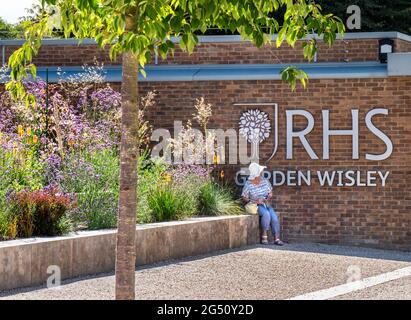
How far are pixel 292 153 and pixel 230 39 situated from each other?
100 inches

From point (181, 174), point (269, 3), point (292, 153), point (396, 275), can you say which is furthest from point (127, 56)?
point (292, 153)

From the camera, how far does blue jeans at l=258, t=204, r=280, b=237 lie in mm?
14398

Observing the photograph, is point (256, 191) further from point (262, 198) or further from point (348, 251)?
point (348, 251)

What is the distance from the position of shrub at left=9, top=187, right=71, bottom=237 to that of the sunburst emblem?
5.75 m

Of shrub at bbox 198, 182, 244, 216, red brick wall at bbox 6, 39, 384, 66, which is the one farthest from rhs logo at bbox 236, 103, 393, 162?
shrub at bbox 198, 182, 244, 216

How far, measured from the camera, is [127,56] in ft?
21.3

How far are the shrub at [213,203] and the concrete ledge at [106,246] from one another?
0.40 metres

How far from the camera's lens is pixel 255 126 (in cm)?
1614

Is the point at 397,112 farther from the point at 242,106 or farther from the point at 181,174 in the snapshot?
the point at 181,174

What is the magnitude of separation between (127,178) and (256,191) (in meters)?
8.42

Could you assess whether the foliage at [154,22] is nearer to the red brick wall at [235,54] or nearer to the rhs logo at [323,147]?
the rhs logo at [323,147]

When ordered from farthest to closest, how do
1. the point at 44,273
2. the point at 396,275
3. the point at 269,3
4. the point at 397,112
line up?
the point at 397,112 → the point at 396,275 → the point at 44,273 → the point at 269,3

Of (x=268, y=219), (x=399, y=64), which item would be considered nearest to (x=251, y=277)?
(x=268, y=219)

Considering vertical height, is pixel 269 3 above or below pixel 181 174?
above
